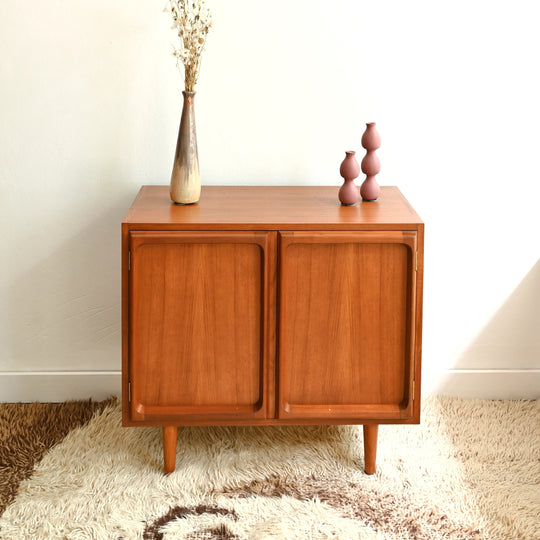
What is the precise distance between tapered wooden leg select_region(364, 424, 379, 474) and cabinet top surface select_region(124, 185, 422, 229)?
57 centimetres

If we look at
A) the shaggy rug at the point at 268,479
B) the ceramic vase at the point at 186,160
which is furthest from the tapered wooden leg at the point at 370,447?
the ceramic vase at the point at 186,160

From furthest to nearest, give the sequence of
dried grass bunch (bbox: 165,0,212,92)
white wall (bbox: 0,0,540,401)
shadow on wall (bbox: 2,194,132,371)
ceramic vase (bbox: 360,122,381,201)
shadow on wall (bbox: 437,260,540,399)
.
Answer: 1. shadow on wall (bbox: 437,260,540,399)
2. shadow on wall (bbox: 2,194,132,371)
3. white wall (bbox: 0,0,540,401)
4. ceramic vase (bbox: 360,122,381,201)
5. dried grass bunch (bbox: 165,0,212,92)

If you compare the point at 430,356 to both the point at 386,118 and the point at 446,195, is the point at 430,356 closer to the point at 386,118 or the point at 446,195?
the point at 446,195

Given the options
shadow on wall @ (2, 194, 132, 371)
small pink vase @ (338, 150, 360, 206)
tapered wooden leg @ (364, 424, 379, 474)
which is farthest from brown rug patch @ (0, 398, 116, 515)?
small pink vase @ (338, 150, 360, 206)

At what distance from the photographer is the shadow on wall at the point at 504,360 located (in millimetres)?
2641

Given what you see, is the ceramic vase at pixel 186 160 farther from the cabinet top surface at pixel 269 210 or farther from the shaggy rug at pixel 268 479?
the shaggy rug at pixel 268 479

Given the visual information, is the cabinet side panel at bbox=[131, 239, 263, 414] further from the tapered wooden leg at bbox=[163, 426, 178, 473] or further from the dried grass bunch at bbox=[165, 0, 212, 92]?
the dried grass bunch at bbox=[165, 0, 212, 92]

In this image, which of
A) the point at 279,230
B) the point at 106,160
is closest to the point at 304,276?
the point at 279,230

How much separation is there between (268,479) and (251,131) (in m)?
1.01

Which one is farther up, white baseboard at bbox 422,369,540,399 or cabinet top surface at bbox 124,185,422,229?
cabinet top surface at bbox 124,185,422,229

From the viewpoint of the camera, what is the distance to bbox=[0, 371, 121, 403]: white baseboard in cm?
259

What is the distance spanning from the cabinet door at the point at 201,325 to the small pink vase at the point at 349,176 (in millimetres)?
285

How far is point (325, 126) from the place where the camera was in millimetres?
2443

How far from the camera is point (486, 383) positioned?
8.75 ft
